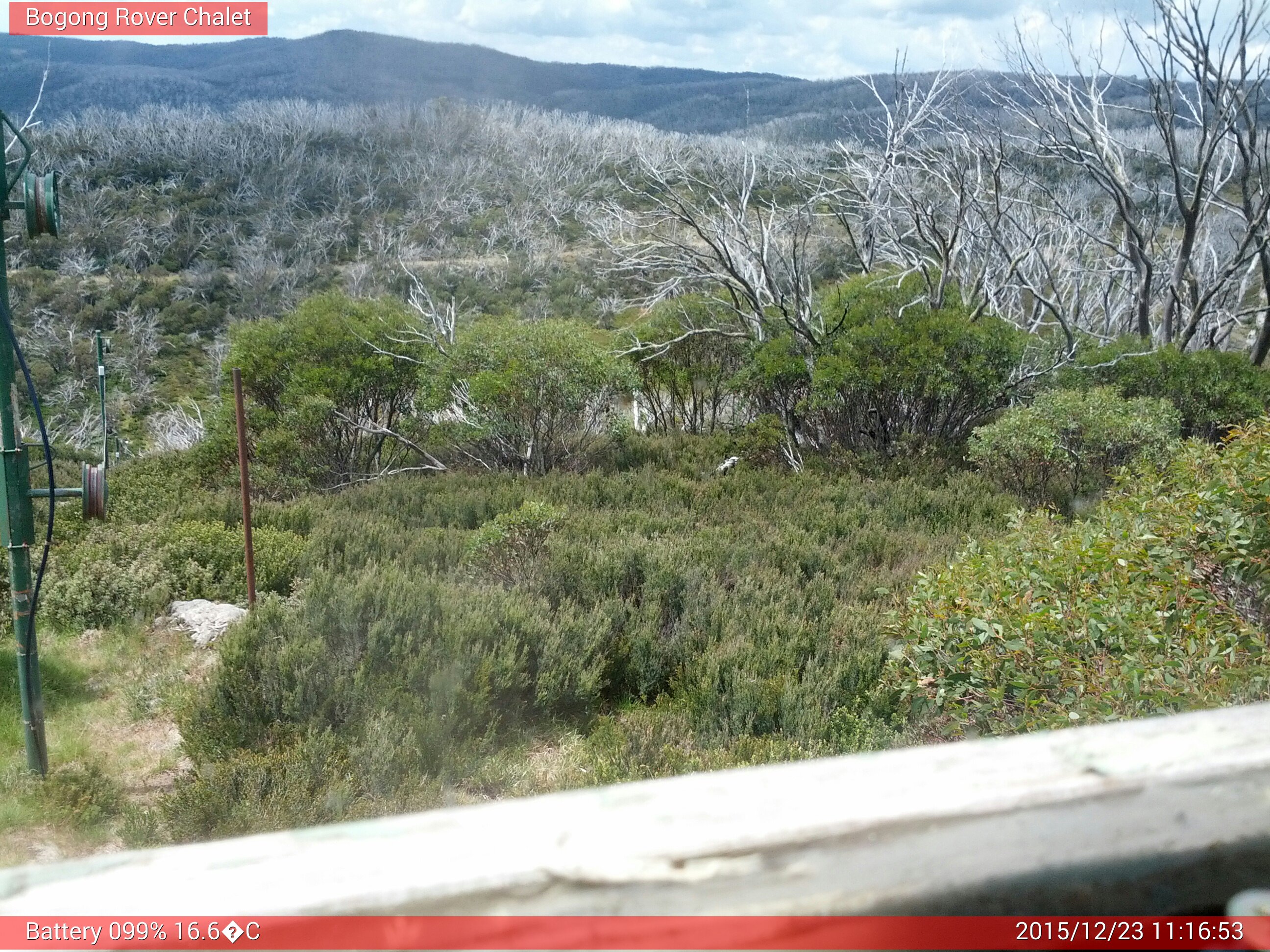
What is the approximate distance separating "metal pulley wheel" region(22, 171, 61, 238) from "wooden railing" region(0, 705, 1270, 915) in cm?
390

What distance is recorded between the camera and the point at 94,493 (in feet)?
13.3

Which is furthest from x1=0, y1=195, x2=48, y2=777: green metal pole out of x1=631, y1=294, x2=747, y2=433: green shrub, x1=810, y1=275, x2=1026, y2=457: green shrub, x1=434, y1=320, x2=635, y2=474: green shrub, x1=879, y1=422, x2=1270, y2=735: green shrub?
x1=631, y1=294, x2=747, y2=433: green shrub

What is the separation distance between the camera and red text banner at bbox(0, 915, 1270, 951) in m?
0.58

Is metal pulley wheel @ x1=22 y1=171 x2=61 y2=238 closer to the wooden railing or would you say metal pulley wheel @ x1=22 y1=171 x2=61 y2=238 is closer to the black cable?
the black cable

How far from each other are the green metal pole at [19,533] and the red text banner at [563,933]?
372cm

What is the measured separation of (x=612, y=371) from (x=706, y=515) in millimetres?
3334

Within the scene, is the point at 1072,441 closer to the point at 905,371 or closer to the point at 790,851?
the point at 905,371

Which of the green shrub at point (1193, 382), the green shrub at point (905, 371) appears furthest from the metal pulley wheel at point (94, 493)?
the green shrub at point (1193, 382)

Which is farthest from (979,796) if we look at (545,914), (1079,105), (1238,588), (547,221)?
(547,221)

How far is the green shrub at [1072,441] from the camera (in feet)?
28.7

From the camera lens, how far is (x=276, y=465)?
1141 cm

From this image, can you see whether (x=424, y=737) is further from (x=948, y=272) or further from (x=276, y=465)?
(x=948, y=272)

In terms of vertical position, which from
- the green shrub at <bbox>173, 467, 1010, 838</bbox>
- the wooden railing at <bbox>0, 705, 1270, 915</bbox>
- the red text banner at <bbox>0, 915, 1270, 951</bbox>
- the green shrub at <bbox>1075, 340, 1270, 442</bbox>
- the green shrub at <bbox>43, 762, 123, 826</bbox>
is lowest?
the green shrub at <bbox>43, 762, 123, 826</bbox>

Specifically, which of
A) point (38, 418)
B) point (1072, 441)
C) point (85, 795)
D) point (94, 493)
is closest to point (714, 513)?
point (1072, 441)
